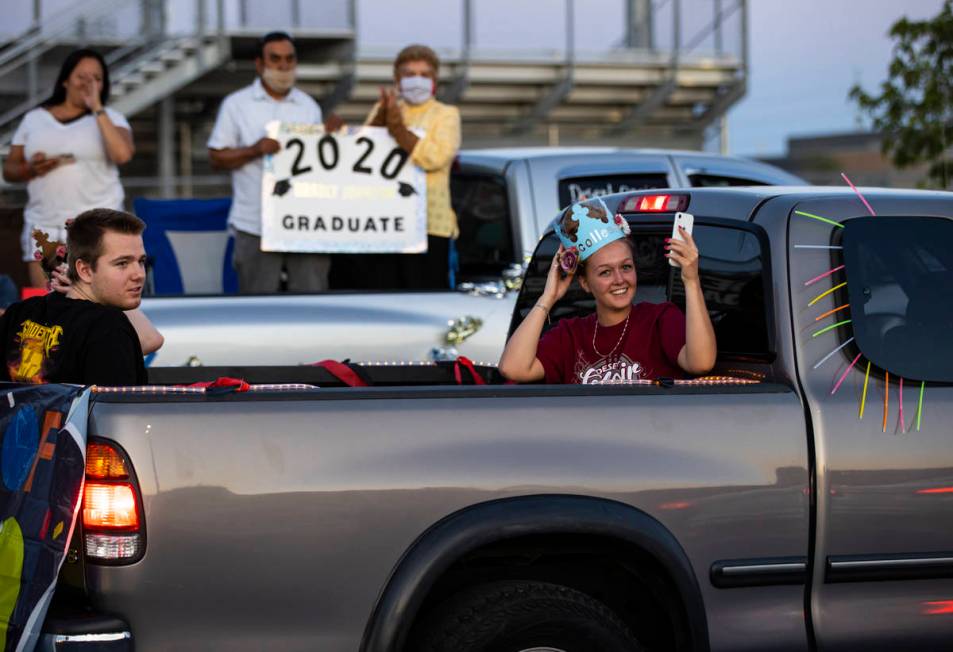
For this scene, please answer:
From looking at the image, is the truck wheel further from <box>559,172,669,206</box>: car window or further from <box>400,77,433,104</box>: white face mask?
<box>400,77,433,104</box>: white face mask

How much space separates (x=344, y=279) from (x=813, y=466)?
480 cm

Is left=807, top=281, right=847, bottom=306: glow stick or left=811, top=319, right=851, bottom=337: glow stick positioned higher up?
left=807, top=281, right=847, bottom=306: glow stick

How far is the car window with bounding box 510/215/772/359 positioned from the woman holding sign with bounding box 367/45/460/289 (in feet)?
9.47

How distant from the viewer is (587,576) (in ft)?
12.5

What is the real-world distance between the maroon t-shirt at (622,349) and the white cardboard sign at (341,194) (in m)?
3.38

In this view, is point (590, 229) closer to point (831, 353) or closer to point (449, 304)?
point (831, 353)

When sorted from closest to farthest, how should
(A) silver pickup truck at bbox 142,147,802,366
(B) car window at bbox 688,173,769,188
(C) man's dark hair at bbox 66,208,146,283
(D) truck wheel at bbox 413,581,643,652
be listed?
1. (D) truck wheel at bbox 413,581,643,652
2. (C) man's dark hair at bbox 66,208,146,283
3. (A) silver pickup truck at bbox 142,147,802,366
4. (B) car window at bbox 688,173,769,188

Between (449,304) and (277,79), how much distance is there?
74.6 inches

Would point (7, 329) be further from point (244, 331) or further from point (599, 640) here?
point (244, 331)

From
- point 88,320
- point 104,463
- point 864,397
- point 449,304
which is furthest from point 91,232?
point 449,304

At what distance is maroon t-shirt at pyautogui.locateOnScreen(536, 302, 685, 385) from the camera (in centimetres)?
436

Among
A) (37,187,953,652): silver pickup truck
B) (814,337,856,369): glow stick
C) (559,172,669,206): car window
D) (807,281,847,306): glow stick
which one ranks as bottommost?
(37,187,953,652): silver pickup truck

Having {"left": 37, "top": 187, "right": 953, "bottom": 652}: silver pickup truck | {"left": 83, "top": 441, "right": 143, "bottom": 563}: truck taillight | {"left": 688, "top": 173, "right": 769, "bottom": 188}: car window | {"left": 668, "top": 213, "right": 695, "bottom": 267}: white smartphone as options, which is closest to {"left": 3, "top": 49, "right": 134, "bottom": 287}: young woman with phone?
{"left": 688, "top": 173, "right": 769, "bottom": 188}: car window

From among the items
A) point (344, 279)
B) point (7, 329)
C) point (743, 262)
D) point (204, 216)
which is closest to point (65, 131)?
point (204, 216)
